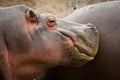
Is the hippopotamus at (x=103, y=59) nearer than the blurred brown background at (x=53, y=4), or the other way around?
the hippopotamus at (x=103, y=59)

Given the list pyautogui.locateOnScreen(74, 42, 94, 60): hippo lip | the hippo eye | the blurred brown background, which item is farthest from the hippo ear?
the blurred brown background

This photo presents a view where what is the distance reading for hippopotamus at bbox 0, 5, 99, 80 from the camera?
298 centimetres

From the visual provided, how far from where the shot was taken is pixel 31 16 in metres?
3.11

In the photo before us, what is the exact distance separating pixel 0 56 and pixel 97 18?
989 millimetres

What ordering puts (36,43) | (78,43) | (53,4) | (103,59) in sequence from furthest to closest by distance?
(53,4)
(103,59)
(78,43)
(36,43)

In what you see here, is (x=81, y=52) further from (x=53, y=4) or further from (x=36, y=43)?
(x=53, y=4)

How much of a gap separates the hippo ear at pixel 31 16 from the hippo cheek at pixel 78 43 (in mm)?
194

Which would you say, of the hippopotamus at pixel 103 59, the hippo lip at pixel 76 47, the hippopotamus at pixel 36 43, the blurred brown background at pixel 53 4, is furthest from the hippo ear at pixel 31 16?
the blurred brown background at pixel 53 4

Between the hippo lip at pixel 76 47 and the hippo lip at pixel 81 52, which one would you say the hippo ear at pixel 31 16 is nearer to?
the hippo lip at pixel 76 47

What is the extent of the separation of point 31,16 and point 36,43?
0.20m

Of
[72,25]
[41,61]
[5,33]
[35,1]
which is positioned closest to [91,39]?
[72,25]

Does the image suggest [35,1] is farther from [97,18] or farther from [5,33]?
[5,33]

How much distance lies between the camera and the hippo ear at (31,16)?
3.09 meters

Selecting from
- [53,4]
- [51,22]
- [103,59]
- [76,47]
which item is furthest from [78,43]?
[53,4]
